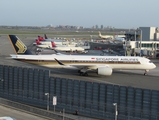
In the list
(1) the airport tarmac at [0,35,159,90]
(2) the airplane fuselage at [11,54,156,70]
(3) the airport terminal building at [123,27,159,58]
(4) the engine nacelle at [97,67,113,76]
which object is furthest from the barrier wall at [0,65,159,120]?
(3) the airport terminal building at [123,27,159,58]

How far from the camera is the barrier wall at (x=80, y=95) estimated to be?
25.3 meters

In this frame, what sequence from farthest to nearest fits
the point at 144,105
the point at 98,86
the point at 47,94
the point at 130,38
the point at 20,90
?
the point at 130,38 < the point at 20,90 < the point at 47,94 < the point at 98,86 < the point at 144,105

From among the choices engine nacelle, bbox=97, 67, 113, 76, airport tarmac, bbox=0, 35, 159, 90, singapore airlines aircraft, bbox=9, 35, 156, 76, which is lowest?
airport tarmac, bbox=0, 35, 159, 90

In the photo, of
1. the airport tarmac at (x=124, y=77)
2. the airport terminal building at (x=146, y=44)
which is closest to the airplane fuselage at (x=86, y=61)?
the airport tarmac at (x=124, y=77)

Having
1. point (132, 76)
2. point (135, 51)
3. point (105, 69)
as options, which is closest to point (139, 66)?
point (132, 76)

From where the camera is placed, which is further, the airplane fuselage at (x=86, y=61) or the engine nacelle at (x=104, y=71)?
the airplane fuselage at (x=86, y=61)

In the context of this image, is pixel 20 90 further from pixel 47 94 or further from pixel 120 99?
pixel 120 99

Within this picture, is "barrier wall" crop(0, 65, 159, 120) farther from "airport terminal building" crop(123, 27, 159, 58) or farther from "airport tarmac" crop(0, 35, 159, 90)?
"airport terminal building" crop(123, 27, 159, 58)

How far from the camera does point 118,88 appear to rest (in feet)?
86.4

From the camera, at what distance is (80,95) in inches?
1118

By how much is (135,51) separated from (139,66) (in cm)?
3144

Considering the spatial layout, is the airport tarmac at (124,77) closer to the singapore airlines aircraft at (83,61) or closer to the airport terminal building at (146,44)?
the singapore airlines aircraft at (83,61)

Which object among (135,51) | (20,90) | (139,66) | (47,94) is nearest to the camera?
(47,94)

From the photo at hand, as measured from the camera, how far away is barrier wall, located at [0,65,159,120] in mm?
25281
